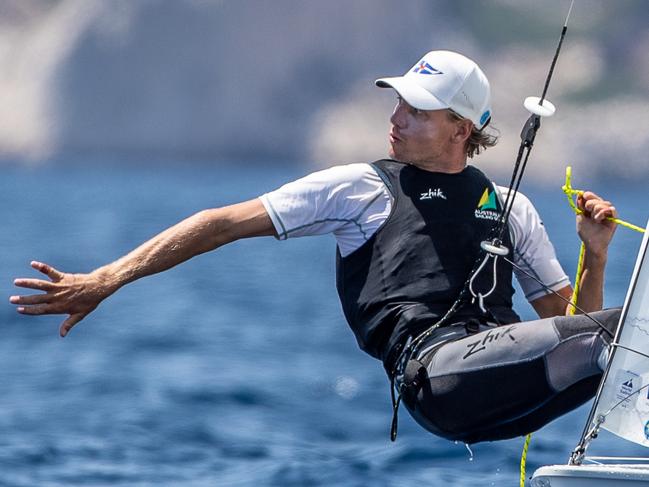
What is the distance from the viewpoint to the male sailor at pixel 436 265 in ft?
17.4

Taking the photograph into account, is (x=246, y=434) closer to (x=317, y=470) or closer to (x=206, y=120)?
(x=317, y=470)

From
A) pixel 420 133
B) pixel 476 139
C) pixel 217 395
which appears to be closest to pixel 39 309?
pixel 420 133

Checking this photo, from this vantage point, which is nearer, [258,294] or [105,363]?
[105,363]

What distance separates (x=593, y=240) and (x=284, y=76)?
93.5 m

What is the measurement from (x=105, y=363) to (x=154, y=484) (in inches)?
321

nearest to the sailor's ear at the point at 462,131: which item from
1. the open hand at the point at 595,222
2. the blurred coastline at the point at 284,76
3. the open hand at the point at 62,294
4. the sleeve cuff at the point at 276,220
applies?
the open hand at the point at 595,222

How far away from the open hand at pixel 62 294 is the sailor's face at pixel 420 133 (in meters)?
1.35

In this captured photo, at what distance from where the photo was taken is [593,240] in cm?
591

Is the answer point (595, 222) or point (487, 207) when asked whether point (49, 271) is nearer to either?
point (487, 207)

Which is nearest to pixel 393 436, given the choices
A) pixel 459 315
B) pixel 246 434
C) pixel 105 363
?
pixel 459 315

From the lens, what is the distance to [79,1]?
90500 millimetres

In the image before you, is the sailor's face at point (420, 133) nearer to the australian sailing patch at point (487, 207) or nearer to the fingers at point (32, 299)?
the australian sailing patch at point (487, 207)

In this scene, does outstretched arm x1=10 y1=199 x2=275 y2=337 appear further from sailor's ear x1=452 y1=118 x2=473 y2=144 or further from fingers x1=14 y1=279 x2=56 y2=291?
sailor's ear x1=452 y1=118 x2=473 y2=144

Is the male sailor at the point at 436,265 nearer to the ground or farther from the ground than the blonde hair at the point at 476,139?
nearer to the ground
